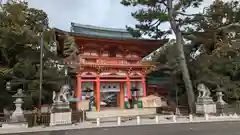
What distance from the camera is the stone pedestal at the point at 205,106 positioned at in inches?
611

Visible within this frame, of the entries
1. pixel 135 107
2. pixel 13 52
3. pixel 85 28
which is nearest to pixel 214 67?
pixel 135 107

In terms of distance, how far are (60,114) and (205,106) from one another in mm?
10347

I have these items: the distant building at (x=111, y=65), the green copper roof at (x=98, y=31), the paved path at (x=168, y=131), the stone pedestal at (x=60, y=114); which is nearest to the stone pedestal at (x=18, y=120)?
the stone pedestal at (x=60, y=114)

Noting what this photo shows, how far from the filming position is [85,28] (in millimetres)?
23156

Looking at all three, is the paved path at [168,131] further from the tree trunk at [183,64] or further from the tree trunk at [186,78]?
the tree trunk at [183,64]

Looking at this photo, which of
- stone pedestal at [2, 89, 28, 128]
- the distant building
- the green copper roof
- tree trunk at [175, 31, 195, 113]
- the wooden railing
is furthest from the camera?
the green copper roof

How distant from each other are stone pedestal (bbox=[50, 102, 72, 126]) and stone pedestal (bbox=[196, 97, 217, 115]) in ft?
31.4

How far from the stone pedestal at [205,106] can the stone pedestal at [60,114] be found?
9.58m

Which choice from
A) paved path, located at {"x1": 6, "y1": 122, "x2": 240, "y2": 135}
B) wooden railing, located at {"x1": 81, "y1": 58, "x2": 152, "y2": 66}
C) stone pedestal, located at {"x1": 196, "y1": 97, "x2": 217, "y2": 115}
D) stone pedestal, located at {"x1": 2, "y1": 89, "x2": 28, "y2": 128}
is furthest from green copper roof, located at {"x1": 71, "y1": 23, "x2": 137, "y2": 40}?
paved path, located at {"x1": 6, "y1": 122, "x2": 240, "y2": 135}

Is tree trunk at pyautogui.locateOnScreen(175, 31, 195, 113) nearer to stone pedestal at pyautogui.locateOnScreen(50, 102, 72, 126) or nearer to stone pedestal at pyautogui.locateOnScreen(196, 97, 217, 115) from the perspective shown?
stone pedestal at pyautogui.locateOnScreen(196, 97, 217, 115)

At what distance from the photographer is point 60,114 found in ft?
41.9

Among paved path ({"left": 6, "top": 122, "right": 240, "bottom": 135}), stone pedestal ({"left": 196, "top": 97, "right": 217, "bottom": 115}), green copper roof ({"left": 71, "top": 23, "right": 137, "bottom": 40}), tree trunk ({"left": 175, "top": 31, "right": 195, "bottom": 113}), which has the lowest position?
paved path ({"left": 6, "top": 122, "right": 240, "bottom": 135})

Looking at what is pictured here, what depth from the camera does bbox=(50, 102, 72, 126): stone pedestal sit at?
496 inches

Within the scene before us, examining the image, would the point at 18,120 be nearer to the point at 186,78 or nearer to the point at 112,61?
the point at 112,61
